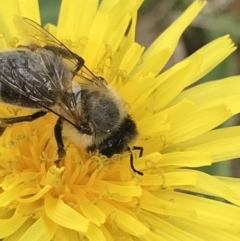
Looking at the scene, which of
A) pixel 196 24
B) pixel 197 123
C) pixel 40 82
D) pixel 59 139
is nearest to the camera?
pixel 40 82

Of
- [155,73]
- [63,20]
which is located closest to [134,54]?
[155,73]

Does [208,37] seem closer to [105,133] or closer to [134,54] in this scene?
[134,54]

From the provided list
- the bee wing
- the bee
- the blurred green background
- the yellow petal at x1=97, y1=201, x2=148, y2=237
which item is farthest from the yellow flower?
the blurred green background

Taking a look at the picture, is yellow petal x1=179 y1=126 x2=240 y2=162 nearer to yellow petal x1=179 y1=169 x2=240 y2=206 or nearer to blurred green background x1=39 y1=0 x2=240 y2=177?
yellow petal x1=179 y1=169 x2=240 y2=206

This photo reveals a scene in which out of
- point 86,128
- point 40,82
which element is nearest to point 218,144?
point 86,128

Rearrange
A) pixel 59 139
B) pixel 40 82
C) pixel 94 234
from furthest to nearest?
pixel 59 139 < pixel 94 234 < pixel 40 82

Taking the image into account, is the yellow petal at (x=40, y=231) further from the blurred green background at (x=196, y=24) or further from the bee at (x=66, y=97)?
the blurred green background at (x=196, y=24)

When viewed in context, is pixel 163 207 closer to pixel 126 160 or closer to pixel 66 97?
pixel 126 160
